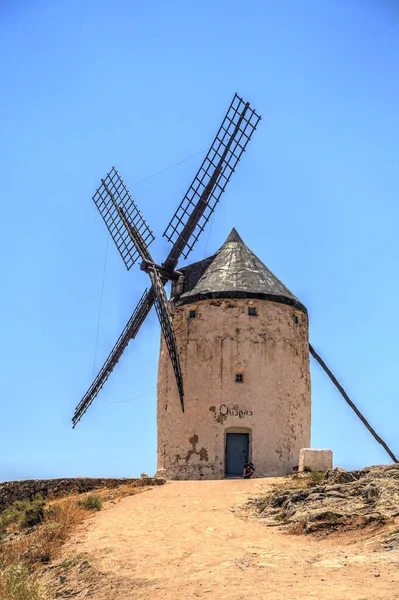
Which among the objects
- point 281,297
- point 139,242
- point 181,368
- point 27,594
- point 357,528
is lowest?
point 27,594

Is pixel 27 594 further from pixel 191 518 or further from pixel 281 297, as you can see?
pixel 281 297

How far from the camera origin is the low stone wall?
19141 mm

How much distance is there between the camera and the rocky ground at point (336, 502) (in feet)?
A: 43.0

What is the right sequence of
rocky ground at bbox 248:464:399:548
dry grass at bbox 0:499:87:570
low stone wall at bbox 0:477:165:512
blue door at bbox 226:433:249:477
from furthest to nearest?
1. blue door at bbox 226:433:249:477
2. low stone wall at bbox 0:477:165:512
3. dry grass at bbox 0:499:87:570
4. rocky ground at bbox 248:464:399:548

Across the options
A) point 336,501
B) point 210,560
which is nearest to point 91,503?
point 336,501

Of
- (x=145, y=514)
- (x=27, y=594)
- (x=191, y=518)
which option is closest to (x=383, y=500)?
(x=191, y=518)

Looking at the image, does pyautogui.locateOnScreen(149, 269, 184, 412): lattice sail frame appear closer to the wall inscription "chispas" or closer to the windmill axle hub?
the windmill axle hub

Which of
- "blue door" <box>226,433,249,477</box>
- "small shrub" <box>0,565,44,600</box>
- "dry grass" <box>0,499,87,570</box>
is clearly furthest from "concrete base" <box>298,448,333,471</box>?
"small shrub" <box>0,565,44,600</box>

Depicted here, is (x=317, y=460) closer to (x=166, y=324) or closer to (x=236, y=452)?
(x=236, y=452)

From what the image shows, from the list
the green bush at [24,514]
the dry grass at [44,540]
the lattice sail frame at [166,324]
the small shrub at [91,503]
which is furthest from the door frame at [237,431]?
the dry grass at [44,540]

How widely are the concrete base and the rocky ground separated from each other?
77.8 inches

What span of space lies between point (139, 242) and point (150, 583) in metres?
15.2

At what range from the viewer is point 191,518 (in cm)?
1524

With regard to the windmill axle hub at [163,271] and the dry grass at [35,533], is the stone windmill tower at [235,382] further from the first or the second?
the dry grass at [35,533]
